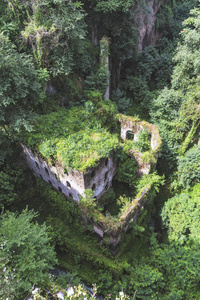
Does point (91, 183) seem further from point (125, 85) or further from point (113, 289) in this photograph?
point (125, 85)

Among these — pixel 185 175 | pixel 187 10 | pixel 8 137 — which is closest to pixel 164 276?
pixel 185 175

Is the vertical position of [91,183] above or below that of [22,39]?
below

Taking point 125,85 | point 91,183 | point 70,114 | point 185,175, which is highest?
point 125,85

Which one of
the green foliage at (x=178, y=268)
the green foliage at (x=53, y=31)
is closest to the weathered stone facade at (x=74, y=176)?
the green foliage at (x=178, y=268)

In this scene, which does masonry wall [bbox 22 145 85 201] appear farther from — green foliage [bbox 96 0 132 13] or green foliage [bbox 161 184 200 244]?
green foliage [bbox 96 0 132 13]

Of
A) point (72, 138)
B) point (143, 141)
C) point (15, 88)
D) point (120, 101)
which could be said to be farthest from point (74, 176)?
point (120, 101)

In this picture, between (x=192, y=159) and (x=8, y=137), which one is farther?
(x=192, y=159)

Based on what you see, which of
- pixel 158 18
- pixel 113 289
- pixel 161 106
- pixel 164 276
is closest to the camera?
pixel 113 289
